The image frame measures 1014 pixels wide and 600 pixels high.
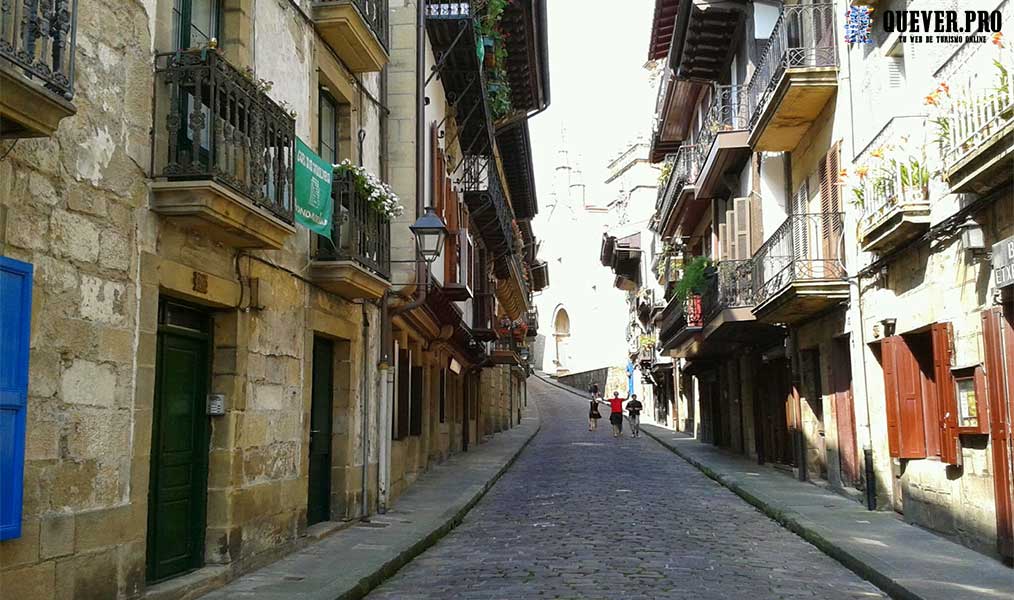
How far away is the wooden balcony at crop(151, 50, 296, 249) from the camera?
274 inches

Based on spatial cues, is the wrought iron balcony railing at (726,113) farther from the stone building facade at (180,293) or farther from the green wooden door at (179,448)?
the green wooden door at (179,448)

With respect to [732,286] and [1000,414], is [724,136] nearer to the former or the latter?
[732,286]

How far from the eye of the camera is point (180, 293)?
24.5ft

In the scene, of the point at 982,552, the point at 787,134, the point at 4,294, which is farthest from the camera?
the point at 787,134

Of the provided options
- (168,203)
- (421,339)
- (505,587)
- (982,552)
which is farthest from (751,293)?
(168,203)

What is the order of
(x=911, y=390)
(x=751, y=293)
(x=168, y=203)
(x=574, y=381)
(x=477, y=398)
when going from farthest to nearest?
(x=574, y=381) < (x=477, y=398) < (x=751, y=293) < (x=911, y=390) < (x=168, y=203)

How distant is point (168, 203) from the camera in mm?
6941

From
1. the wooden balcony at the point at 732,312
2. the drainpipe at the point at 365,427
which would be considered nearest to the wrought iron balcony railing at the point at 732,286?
the wooden balcony at the point at 732,312

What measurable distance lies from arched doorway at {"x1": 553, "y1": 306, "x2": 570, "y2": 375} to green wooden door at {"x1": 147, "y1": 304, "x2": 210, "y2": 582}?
255 feet

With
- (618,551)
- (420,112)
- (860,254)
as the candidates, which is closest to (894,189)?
(860,254)

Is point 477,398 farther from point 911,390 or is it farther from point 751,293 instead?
point 911,390

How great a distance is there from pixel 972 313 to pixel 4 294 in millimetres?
8620

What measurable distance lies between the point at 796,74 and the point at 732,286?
5.83 m

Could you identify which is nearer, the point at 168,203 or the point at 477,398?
the point at 168,203
